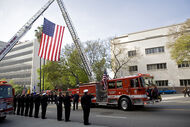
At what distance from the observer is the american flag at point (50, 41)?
1477 cm

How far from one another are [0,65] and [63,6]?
74246 millimetres

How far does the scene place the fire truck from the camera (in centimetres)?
915

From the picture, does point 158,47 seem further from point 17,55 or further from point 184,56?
point 17,55

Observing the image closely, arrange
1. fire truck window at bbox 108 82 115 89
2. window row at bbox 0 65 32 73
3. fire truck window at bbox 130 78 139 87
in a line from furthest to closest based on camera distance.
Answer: window row at bbox 0 65 32 73 < fire truck window at bbox 108 82 115 89 < fire truck window at bbox 130 78 139 87

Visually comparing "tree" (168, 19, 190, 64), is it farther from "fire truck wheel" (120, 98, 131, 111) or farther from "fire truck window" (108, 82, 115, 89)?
"fire truck wheel" (120, 98, 131, 111)

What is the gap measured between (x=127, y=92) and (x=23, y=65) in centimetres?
6491

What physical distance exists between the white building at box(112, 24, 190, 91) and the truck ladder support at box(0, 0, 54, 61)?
2227 centimetres

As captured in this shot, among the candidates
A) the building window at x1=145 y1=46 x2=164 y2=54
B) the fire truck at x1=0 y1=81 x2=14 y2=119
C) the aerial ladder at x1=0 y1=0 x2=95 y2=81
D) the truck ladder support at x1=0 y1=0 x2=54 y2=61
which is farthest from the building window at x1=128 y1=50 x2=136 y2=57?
the fire truck at x1=0 y1=81 x2=14 y2=119

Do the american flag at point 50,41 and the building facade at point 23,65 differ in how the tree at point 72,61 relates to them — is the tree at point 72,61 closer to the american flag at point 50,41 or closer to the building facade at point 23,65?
the american flag at point 50,41

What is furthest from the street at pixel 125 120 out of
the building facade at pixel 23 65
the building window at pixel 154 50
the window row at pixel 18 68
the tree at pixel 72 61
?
the window row at pixel 18 68

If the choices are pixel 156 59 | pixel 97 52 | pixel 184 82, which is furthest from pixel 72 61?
pixel 184 82

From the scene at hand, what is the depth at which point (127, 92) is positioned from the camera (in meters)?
11.6

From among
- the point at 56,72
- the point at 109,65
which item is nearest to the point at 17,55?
the point at 56,72

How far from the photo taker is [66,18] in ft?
59.3
